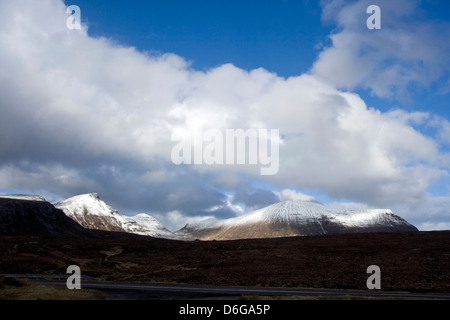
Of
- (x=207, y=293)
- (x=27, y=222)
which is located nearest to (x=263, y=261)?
(x=207, y=293)

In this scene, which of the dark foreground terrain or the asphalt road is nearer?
the asphalt road

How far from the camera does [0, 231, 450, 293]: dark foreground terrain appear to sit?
45781mm

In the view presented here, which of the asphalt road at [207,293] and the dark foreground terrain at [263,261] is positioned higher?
the asphalt road at [207,293]

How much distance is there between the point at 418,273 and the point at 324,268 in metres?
12.6

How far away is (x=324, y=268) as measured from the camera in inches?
2179

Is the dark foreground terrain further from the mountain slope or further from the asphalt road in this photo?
the mountain slope

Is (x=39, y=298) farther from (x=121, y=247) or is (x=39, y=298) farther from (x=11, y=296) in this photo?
(x=121, y=247)

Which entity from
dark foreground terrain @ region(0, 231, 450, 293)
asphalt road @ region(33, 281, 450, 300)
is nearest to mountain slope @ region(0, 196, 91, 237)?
dark foreground terrain @ region(0, 231, 450, 293)

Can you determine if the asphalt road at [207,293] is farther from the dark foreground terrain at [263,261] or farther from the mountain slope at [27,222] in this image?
the mountain slope at [27,222]

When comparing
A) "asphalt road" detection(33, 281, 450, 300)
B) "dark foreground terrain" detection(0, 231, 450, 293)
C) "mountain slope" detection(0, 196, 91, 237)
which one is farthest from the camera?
"mountain slope" detection(0, 196, 91, 237)

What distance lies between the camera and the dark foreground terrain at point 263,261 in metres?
45.8

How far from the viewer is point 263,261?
64.9 meters

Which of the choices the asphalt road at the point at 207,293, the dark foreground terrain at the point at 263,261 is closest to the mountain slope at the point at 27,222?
the dark foreground terrain at the point at 263,261

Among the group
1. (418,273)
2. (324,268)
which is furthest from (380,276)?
(324,268)
